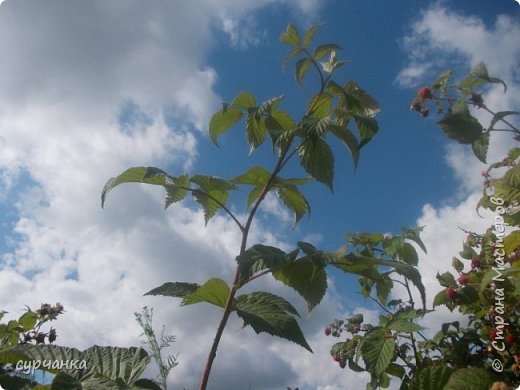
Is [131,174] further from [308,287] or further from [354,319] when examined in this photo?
[354,319]

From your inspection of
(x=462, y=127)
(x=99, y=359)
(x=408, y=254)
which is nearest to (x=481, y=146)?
(x=462, y=127)

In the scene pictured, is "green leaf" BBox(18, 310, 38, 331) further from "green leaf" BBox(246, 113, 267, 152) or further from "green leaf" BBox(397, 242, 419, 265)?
"green leaf" BBox(397, 242, 419, 265)

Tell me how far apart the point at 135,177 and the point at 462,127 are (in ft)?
2.53

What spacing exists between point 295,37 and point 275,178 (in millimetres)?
327

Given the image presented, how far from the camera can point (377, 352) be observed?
1.10 meters

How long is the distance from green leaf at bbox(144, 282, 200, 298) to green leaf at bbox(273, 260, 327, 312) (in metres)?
0.13

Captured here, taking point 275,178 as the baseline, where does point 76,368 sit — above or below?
below

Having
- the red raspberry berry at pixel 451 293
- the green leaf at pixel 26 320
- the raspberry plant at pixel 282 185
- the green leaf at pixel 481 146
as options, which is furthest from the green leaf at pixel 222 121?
the red raspberry berry at pixel 451 293

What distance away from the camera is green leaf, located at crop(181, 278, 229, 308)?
61cm

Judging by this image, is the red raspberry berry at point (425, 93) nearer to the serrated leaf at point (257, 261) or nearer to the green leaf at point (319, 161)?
the green leaf at point (319, 161)

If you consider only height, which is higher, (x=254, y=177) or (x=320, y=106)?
(x=320, y=106)

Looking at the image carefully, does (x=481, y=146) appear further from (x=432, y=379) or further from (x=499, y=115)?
(x=432, y=379)

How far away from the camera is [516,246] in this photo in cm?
124

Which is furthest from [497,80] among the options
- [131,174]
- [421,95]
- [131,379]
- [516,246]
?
[131,379]
